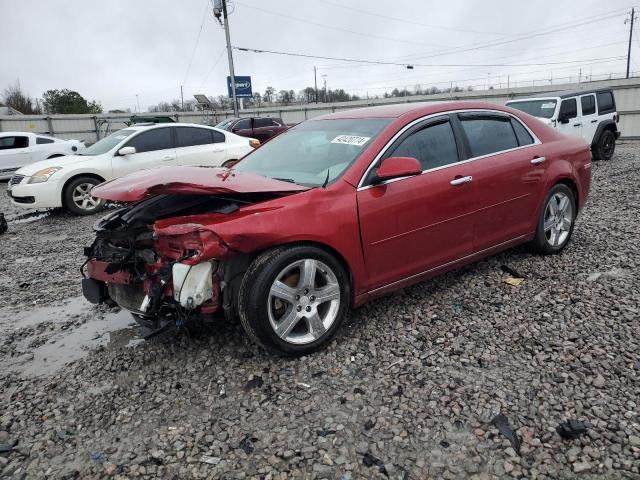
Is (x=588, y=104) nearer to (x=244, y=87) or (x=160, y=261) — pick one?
(x=160, y=261)

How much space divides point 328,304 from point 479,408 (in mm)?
1149

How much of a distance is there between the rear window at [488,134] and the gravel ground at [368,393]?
47.1 inches

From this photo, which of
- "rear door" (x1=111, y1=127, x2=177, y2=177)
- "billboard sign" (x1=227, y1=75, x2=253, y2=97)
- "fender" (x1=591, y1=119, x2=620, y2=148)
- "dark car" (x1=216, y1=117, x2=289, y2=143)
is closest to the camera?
"rear door" (x1=111, y1=127, x2=177, y2=177)

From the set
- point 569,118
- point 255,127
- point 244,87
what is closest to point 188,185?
point 569,118

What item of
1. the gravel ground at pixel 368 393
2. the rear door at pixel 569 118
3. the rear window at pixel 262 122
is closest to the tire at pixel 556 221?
the gravel ground at pixel 368 393

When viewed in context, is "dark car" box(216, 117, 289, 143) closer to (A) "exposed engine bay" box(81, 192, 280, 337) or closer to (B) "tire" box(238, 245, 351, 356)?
(A) "exposed engine bay" box(81, 192, 280, 337)

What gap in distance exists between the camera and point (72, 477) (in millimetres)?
2209

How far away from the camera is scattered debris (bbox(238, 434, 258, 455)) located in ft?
7.66

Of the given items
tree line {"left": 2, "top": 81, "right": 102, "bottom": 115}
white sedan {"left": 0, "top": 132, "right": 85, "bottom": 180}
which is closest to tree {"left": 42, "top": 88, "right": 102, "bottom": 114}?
tree line {"left": 2, "top": 81, "right": 102, "bottom": 115}

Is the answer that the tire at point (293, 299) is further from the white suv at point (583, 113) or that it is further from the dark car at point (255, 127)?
the dark car at point (255, 127)

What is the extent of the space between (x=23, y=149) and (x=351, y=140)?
13620mm

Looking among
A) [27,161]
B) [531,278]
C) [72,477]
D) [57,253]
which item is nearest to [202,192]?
[72,477]

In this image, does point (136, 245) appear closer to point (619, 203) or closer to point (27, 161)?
point (619, 203)

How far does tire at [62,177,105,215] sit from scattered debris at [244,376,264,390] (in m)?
A: 6.67
